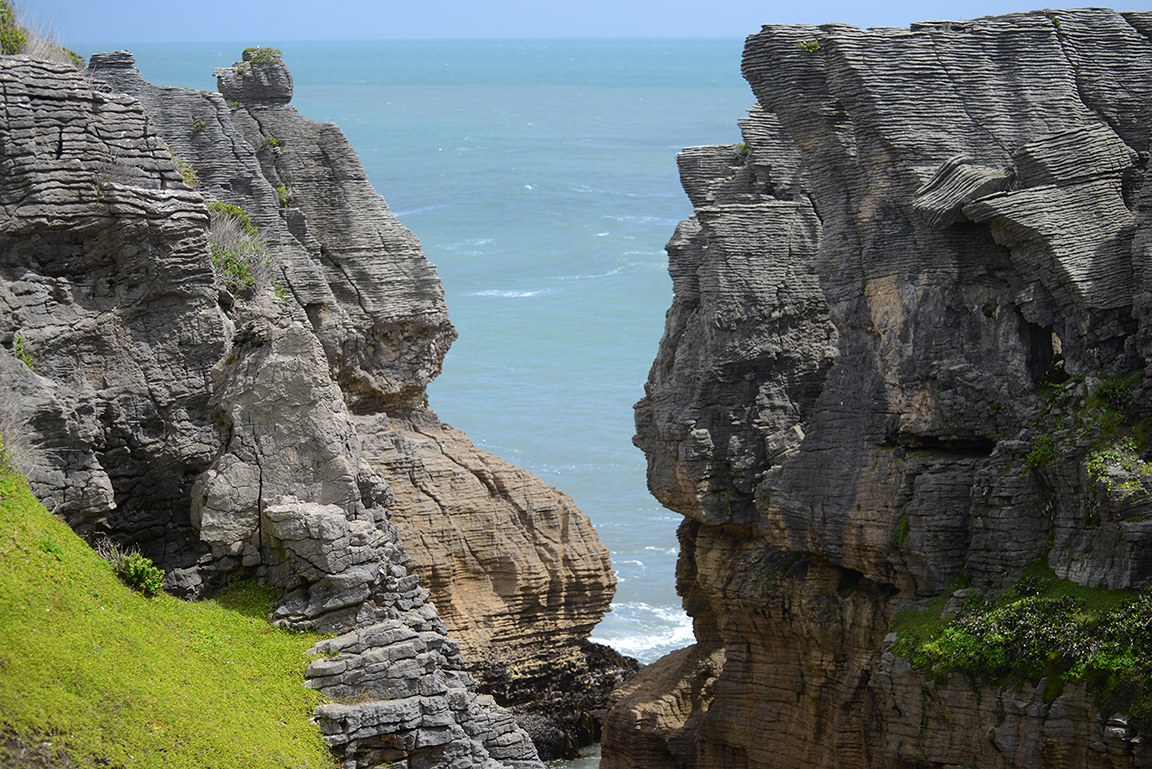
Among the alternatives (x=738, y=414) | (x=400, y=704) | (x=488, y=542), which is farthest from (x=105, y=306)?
(x=738, y=414)

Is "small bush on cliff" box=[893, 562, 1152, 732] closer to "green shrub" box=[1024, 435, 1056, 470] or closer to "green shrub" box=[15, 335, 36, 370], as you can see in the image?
"green shrub" box=[1024, 435, 1056, 470]

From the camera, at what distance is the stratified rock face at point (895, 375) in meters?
21.7

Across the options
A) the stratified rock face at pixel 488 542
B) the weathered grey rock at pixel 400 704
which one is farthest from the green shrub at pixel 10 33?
the weathered grey rock at pixel 400 704

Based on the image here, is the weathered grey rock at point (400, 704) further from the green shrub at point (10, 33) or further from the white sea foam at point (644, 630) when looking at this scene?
the white sea foam at point (644, 630)

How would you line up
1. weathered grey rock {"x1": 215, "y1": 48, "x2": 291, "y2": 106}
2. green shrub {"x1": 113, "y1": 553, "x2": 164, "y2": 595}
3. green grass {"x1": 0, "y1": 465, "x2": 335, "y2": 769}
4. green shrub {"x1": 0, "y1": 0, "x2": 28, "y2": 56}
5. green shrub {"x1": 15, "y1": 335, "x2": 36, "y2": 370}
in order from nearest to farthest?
green grass {"x1": 0, "y1": 465, "x2": 335, "y2": 769}, green shrub {"x1": 113, "y1": 553, "x2": 164, "y2": 595}, green shrub {"x1": 15, "y1": 335, "x2": 36, "y2": 370}, green shrub {"x1": 0, "y1": 0, "x2": 28, "y2": 56}, weathered grey rock {"x1": 215, "y1": 48, "x2": 291, "y2": 106}

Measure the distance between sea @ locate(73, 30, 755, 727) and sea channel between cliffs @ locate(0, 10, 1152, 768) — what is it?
1022 cm

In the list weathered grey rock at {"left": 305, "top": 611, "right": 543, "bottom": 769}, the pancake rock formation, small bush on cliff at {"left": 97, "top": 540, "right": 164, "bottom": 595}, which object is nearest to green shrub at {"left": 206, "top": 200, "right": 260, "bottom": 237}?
the pancake rock formation

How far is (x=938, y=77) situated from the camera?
2472 cm

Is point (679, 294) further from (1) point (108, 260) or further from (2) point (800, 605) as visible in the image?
(1) point (108, 260)

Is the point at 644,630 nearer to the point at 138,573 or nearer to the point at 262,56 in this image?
the point at 262,56

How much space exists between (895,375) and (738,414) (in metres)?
4.48

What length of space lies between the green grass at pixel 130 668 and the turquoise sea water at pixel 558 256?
22198 millimetres

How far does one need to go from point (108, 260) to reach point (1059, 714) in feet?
47.1

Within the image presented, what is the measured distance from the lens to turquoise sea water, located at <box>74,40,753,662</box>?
51.3 meters
